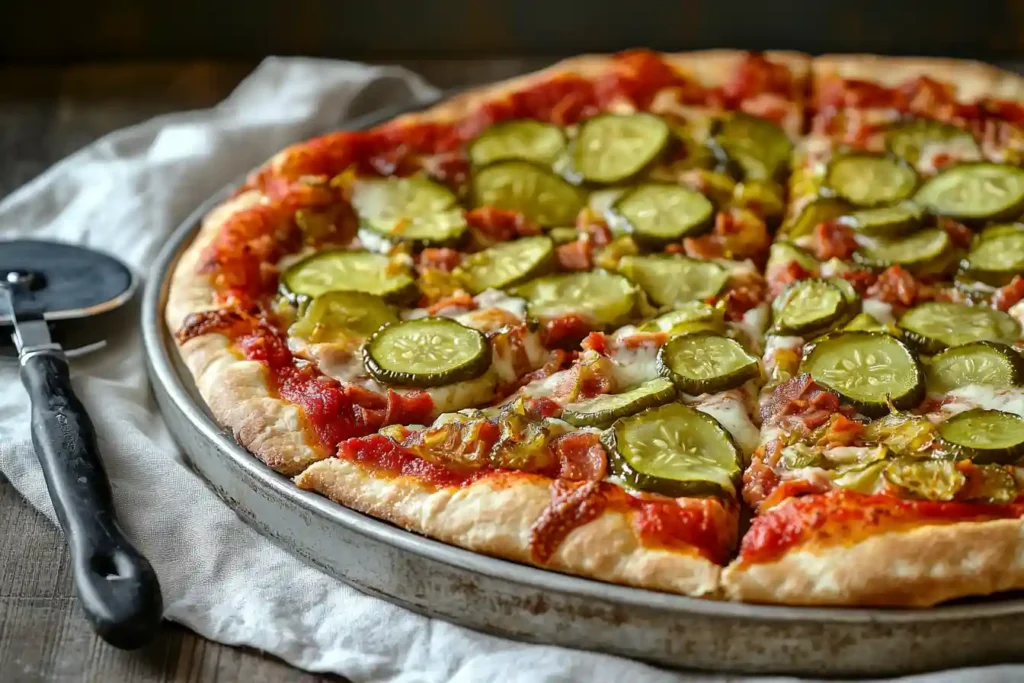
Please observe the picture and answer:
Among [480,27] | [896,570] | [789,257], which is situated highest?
[896,570]

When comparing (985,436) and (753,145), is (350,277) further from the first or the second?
(985,436)

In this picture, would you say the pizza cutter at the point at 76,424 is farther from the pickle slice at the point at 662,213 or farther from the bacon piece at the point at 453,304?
the pickle slice at the point at 662,213

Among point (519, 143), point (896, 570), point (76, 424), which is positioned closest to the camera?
point (896, 570)

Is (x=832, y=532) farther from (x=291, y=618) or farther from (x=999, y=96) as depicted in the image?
(x=999, y=96)

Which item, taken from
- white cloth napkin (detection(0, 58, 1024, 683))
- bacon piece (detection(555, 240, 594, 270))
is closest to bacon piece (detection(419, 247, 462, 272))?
bacon piece (detection(555, 240, 594, 270))

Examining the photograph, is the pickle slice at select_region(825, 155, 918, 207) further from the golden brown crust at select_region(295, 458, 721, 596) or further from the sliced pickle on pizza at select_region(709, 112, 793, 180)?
the golden brown crust at select_region(295, 458, 721, 596)

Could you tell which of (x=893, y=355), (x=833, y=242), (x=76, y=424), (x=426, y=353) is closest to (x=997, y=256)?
(x=833, y=242)
